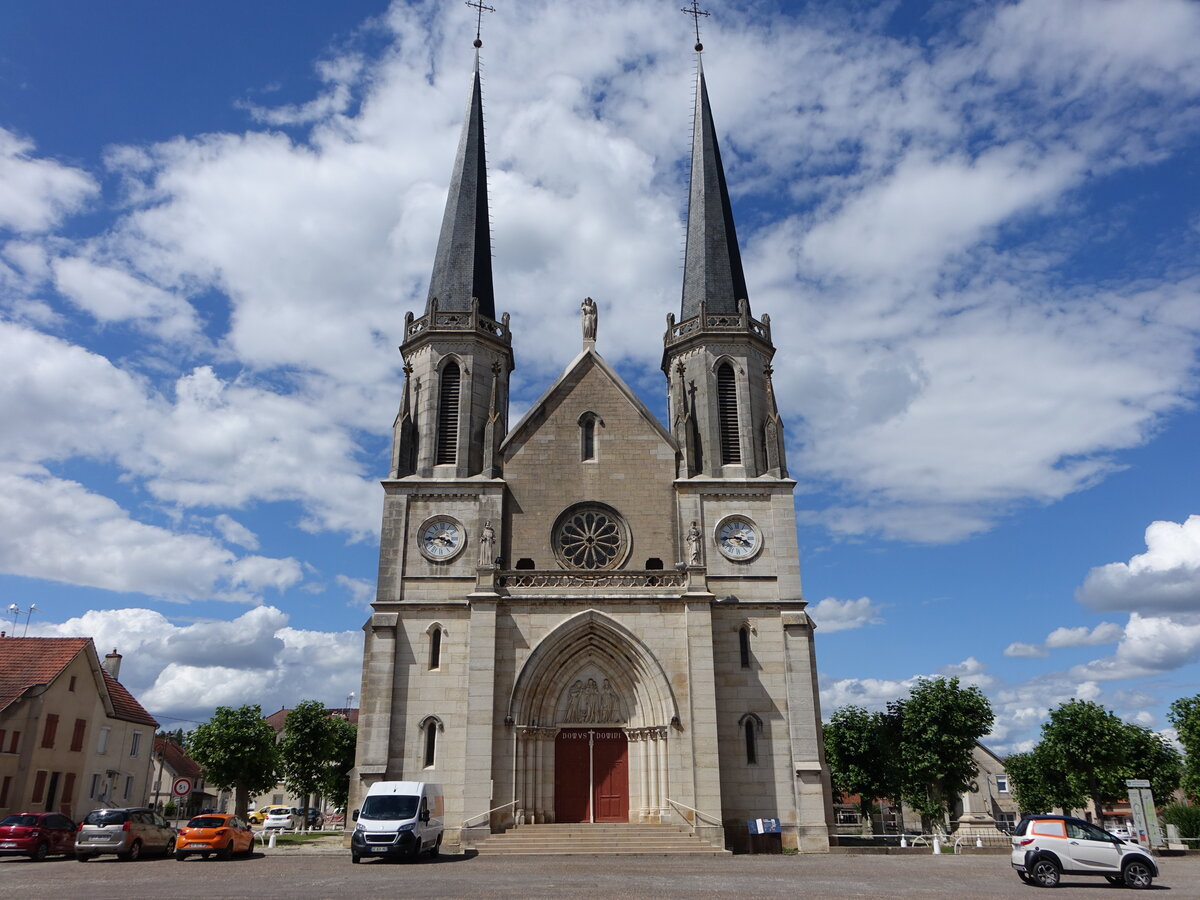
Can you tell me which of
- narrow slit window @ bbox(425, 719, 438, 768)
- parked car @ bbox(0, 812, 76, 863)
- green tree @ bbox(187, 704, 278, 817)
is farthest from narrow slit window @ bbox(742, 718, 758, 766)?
green tree @ bbox(187, 704, 278, 817)

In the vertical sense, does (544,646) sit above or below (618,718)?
above

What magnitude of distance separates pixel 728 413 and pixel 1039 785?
37.6m

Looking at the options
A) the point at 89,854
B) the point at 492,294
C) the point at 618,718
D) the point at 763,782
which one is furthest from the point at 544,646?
the point at 492,294

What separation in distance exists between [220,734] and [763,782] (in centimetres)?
2108

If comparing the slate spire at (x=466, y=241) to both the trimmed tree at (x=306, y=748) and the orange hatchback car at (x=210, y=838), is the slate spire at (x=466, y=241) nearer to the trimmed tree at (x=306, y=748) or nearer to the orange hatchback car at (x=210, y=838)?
the orange hatchback car at (x=210, y=838)

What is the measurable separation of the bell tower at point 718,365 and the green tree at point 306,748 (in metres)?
22.0

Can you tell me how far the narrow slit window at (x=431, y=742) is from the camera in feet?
86.4

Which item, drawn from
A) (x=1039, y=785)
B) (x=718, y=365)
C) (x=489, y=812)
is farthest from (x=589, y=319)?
(x=1039, y=785)

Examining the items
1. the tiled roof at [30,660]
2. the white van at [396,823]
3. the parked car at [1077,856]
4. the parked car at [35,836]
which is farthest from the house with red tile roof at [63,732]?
the parked car at [1077,856]

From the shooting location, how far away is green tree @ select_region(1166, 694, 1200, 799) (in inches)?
1336

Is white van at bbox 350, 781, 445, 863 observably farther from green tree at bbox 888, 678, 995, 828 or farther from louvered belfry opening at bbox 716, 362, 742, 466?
→ green tree at bbox 888, 678, 995, 828

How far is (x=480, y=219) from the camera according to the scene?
116 feet

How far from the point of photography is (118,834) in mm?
20531

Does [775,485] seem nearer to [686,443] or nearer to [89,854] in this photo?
[686,443]
